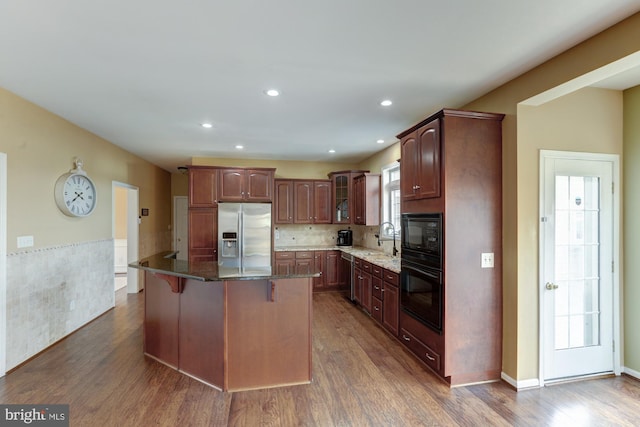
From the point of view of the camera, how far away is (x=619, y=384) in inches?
105

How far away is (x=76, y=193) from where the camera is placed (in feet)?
12.7

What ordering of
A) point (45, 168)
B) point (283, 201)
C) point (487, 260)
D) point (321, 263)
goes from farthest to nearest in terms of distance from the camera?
1. point (283, 201)
2. point (321, 263)
3. point (45, 168)
4. point (487, 260)

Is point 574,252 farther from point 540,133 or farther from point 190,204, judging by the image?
point 190,204

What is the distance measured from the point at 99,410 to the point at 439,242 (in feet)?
9.89

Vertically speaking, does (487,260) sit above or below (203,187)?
below

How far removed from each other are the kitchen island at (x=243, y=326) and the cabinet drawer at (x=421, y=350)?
1131mm

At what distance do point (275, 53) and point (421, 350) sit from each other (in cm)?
295

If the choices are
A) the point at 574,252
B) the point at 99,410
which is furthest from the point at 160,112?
the point at 574,252

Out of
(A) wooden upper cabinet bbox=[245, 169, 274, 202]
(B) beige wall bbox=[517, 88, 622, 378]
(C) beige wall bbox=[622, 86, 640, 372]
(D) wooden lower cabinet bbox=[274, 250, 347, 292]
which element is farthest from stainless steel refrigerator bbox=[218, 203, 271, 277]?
(C) beige wall bbox=[622, 86, 640, 372]

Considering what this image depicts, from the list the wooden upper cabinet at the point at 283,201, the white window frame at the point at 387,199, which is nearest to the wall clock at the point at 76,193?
the wooden upper cabinet at the point at 283,201

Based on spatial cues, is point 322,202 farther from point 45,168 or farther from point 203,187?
point 45,168

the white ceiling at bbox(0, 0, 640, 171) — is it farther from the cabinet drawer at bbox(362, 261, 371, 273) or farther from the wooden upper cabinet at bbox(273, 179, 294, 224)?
the wooden upper cabinet at bbox(273, 179, 294, 224)

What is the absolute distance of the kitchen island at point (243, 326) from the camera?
261 centimetres

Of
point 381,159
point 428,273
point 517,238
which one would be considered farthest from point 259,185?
point 517,238
